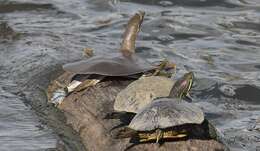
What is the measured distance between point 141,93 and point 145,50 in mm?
3710

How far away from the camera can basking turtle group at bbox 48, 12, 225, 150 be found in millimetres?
4383

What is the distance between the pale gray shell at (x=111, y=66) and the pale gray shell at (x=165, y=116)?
0.87m

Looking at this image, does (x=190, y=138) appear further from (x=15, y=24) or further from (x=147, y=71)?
(x=15, y=24)

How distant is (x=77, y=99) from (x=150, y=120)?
127 cm

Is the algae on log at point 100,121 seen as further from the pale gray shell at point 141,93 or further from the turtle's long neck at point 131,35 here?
the turtle's long neck at point 131,35

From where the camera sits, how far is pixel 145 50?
8.65 metres

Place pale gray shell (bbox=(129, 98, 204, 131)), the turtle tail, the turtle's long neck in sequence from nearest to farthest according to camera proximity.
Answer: pale gray shell (bbox=(129, 98, 204, 131)) < the turtle tail < the turtle's long neck

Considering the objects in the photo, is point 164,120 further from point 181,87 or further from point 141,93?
point 141,93

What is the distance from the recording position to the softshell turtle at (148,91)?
4.79m

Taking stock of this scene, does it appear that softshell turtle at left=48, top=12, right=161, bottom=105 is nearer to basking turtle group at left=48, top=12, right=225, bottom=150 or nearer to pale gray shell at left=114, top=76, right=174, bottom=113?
basking turtle group at left=48, top=12, right=225, bottom=150

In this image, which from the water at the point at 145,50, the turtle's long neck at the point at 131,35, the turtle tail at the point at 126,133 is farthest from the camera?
the turtle's long neck at the point at 131,35

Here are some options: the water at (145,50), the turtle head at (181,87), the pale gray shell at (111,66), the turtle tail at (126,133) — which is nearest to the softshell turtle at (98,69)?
the pale gray shell at (111,66)

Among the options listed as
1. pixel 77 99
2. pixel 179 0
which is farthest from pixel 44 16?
pixel 77 99

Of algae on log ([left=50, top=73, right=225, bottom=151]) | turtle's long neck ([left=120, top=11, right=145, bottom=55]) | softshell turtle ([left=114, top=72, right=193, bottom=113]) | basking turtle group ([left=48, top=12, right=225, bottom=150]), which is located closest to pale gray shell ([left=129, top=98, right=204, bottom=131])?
basking turtle group ([left=48, top=12, right=225, bottom=150])
